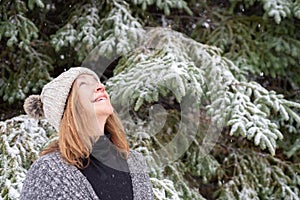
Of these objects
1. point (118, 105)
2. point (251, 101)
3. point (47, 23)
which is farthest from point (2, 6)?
point (251, 101)

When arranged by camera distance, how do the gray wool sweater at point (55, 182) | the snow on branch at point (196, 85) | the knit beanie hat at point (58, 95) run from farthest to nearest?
the snow on branch at point (196, 85) < the knit beanie hat at point (58, 95) < the gray wool sweater at point (55, 182)

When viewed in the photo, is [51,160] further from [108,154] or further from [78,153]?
[108,154]

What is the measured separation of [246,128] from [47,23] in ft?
6.03

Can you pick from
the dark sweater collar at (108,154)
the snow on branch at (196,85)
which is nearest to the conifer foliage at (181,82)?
the snow on branch at (196,85)

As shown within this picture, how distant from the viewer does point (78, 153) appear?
1684 mm

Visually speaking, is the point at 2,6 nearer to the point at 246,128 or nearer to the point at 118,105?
the point at 118,105

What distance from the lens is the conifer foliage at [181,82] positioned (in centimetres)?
265

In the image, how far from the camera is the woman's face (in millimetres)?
1714

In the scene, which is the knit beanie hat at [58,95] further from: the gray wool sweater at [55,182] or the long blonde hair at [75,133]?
the gray wool sweater at [55,182]

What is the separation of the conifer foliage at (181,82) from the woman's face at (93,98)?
791mm

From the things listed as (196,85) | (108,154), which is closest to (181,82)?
(196,85)

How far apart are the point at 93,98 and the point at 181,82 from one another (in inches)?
33.6

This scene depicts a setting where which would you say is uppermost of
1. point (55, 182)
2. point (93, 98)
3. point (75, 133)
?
point (93, 98)

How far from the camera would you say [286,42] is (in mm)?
3494
